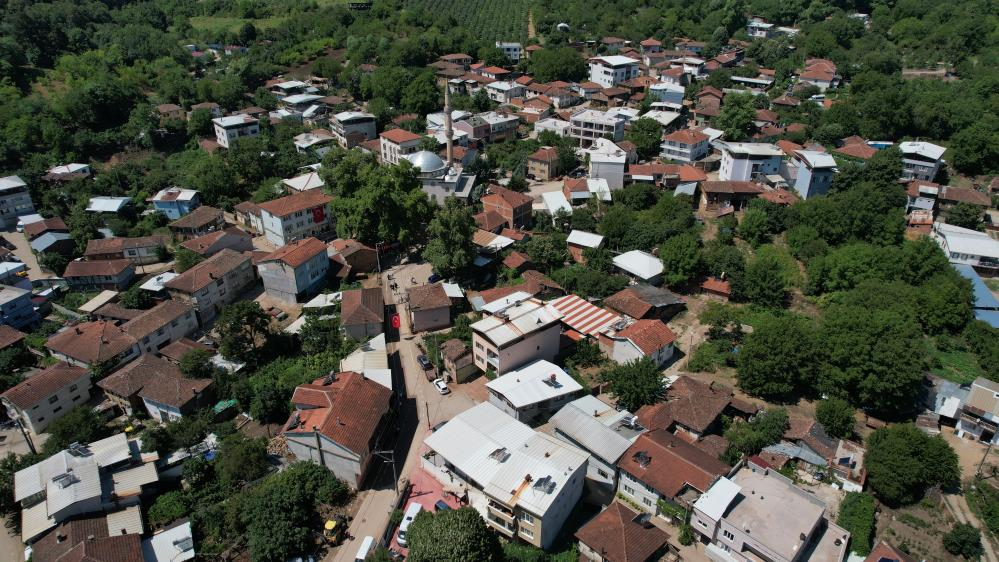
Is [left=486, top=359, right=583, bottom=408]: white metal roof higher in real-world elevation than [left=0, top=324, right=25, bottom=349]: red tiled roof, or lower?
higher

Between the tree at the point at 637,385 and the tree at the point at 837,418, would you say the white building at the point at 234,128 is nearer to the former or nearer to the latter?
the tree at the point at 637,385

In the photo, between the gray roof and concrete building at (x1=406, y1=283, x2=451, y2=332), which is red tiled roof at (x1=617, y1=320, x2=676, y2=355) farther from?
concrete building at (x1=406, y1=283, x2=451, y2=332)

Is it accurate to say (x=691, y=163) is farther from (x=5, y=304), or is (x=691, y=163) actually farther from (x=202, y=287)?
(x=5, y=304)

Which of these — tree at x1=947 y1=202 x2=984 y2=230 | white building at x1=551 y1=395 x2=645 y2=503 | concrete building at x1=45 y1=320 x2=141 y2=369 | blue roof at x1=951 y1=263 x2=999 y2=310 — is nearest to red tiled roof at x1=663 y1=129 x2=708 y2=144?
tree at x1=947 y1=202 x2=984 y2=230

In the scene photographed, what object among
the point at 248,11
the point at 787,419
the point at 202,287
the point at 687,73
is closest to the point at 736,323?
the point at 787,419

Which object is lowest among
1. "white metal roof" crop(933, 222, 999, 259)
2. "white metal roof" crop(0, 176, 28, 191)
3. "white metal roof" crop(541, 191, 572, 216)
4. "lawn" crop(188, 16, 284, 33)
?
"white metal roof" crop(933, 222, 999, 259)

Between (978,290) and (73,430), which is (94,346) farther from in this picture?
(978,290)

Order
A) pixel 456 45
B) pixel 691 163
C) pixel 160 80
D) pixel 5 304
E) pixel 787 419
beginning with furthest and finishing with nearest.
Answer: pixel 456 45, pixel 160 80, pixel 691 163, pixel 5 304, pixel 787 419
